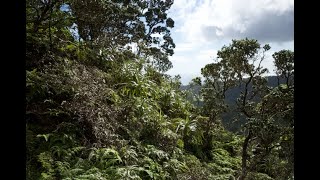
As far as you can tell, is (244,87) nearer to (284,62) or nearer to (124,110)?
(284,62)

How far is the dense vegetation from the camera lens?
548cm

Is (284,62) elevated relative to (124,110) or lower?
elevated

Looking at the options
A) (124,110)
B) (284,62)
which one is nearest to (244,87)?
(284,62)

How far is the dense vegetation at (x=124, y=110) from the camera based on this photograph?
5.48 metres

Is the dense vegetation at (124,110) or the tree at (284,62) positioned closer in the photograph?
the dense vegetation at (124,110)

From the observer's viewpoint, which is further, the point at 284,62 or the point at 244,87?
the point at 244,87

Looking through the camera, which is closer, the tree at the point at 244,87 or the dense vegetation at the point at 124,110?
the dense vegetation at the point at 124,110

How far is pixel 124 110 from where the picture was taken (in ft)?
23.2

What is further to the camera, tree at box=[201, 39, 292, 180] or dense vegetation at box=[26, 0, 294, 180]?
tree at box=[201, 39, 292, 180]

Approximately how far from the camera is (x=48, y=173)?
4.58 metres

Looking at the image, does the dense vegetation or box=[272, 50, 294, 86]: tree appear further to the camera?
box=[272, 50, 294, 86]: tree

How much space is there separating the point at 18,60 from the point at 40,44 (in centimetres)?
648
